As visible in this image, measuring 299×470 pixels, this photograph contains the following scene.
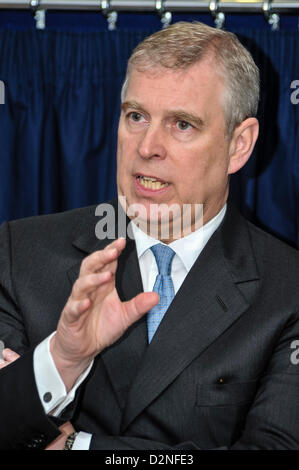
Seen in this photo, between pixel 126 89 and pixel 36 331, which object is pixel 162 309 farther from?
pixel 126 89

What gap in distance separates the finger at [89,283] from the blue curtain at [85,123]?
41.2 inches

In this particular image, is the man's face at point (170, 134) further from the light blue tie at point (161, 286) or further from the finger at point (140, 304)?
the finger at point (140, 304)

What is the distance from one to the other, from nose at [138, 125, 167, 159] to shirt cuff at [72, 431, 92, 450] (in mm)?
733

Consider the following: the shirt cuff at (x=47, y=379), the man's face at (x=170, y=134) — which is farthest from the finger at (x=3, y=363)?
the man's face at (x=170, y=134)

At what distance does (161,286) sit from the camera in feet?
7.06

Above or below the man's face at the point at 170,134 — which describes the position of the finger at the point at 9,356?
below

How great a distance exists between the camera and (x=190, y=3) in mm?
2480

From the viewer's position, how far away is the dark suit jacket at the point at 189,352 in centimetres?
198

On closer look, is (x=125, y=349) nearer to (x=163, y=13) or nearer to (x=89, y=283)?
(x=89, y=283)

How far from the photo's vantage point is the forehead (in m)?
2.07

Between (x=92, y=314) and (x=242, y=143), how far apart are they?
32.0 inches

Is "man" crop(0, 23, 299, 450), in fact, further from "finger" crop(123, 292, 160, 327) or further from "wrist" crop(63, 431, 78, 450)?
"finger" crop(123, 292, 160, 327)

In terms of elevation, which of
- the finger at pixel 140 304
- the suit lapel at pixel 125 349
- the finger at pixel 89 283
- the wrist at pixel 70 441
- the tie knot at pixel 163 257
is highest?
the finger at pixel 89 283

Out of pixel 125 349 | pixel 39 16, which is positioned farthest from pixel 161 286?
pixel 39 16
